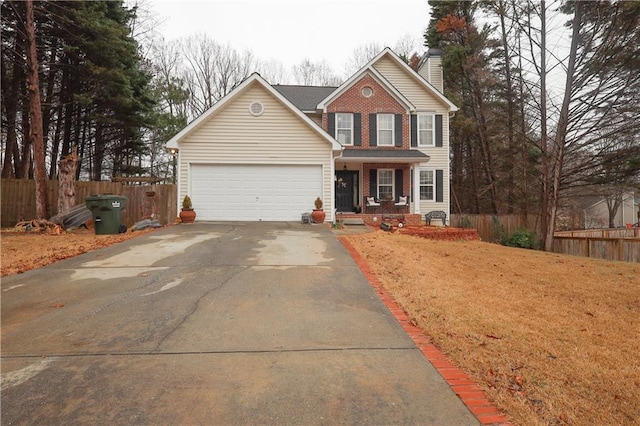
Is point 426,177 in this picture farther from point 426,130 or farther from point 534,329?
point 534,329

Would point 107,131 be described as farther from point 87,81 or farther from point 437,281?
point 437,281

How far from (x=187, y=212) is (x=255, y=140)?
349cm

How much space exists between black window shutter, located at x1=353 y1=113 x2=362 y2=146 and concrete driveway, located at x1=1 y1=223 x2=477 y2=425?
11.0m

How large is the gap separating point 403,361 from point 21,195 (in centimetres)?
1664

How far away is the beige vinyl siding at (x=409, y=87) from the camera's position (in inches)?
687

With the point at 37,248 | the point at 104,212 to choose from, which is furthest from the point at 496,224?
the point at 37,248

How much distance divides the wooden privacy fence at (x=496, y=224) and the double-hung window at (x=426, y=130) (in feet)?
13.1

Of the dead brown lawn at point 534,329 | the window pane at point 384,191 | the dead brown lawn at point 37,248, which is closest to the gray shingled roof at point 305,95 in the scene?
the window pane at point 384,191

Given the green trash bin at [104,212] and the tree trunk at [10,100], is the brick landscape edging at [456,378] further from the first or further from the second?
the tree trunk at [10,100]

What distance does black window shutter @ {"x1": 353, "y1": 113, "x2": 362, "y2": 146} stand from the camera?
53.9 ft

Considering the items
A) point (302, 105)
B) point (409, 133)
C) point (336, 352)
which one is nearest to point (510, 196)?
point (409, 133)

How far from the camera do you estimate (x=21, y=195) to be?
45.5 feet

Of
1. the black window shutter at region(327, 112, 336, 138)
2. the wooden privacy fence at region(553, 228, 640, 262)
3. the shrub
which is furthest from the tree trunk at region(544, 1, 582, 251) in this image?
the black window shutter at region(327, 112, 336, 138)

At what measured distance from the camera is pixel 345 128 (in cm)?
1645
